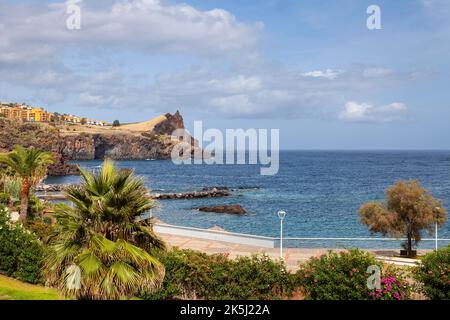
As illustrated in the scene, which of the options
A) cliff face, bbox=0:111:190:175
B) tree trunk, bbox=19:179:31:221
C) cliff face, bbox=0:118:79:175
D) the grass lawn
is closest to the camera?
the grass lawn

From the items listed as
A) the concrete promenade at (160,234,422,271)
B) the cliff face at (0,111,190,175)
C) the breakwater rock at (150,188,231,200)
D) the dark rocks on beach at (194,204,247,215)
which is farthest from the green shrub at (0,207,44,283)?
the cliff face at (0,111,190,175)

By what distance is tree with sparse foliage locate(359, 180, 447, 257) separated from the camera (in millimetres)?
20953

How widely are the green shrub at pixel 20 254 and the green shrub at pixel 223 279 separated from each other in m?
4.04

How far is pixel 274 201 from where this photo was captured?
73000mm

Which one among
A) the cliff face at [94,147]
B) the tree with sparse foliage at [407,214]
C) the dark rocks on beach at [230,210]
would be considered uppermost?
the cliff face at [94,147]

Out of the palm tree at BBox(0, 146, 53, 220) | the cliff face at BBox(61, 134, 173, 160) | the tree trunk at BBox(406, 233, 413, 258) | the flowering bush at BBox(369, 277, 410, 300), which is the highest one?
the cliff face at BBox(61, 134, 173, 160)

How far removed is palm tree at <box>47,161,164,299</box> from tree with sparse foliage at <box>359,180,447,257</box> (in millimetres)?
13978

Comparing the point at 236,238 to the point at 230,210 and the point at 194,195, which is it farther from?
the point at 194,195

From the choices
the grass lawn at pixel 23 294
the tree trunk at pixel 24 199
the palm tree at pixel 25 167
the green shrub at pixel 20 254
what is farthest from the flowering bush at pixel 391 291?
the palm tree at pixel 25 167

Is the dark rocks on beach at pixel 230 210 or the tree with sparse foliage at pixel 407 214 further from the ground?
the tree with sparse foliage at pixel 407 214

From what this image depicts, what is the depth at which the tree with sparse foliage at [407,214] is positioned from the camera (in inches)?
825

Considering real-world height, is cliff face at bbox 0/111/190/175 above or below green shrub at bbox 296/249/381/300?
above

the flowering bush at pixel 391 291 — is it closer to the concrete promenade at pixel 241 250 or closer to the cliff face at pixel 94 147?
the concrete promenade at pixel 241 250

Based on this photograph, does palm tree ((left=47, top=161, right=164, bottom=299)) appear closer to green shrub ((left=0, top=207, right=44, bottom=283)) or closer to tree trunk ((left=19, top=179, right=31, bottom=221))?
green shrub ((left=0, top=207, right=44, bottom=283))
